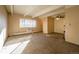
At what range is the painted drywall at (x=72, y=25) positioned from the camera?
4.82m

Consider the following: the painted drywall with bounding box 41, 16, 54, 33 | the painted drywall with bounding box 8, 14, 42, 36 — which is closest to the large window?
the painted drywall with bounding box 8, 14, 42, 36

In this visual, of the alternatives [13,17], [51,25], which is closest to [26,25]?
[13,17]

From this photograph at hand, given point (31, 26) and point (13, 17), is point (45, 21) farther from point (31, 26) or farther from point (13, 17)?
point (13, 17)

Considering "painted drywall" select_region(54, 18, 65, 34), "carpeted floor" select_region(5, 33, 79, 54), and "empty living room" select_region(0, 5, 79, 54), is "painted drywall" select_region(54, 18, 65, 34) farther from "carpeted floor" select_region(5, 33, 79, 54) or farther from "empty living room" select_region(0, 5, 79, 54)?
"carpeted floor" select_region(5, 33, 79, 54)

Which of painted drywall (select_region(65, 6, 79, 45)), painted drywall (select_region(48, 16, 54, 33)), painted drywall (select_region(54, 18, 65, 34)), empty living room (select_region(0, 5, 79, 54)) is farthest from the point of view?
painted drywall (select_region(48, 16, 54, 33))

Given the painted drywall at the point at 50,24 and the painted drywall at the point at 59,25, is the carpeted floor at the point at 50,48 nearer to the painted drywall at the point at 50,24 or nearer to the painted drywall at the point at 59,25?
the painted drywall at the point at 59,25

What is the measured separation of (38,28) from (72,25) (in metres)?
7.31

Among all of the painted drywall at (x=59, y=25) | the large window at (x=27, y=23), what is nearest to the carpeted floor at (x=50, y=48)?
the large window at (x=27, y=23)

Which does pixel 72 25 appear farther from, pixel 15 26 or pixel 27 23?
pixel 27 23

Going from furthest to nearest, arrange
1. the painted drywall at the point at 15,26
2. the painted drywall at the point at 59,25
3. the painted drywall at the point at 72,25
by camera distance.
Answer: the painted drywall at the point at 59,25 → the painted drywall at the point at 15,26 → the painted drywall at the point at 72,25

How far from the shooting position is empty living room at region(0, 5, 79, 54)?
177 inches

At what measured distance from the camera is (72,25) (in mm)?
5137
